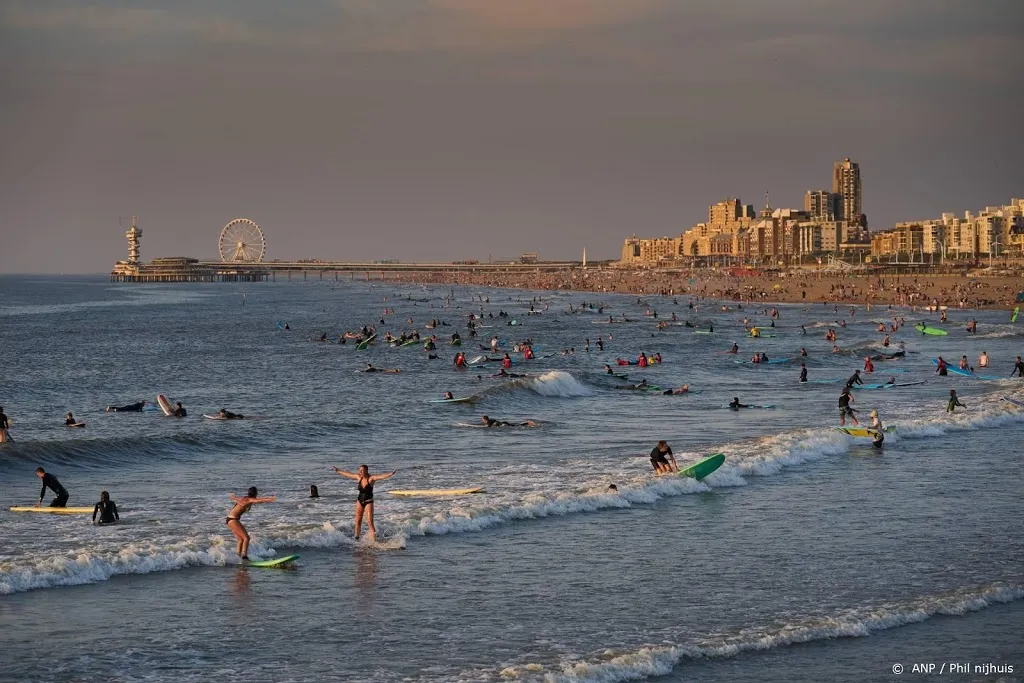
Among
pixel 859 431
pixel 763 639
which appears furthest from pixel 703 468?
pixel 763 639

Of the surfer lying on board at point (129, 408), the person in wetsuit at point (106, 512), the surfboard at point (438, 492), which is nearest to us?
the person in wetsuit at point (106, 512)

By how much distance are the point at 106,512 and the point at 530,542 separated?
7.49 meters

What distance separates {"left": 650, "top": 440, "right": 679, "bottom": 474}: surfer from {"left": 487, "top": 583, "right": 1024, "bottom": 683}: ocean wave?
9167 millimetres

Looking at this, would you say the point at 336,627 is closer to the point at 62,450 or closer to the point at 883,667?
the point at 883,667

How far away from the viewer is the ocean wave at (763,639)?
12742mm

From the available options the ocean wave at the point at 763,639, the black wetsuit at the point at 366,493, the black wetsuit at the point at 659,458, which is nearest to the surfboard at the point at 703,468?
the black wetsuit at the point at 659,458

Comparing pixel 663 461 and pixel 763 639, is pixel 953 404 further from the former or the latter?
pixel 763 639

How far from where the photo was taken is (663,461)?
2431 centimetres

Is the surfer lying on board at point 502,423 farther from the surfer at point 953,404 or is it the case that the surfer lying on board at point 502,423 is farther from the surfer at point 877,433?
the surfer at point 953,404

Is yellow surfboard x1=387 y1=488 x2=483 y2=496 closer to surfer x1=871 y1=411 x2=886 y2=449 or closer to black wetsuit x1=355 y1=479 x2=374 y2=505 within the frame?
black wetsuit x1=355 y1=479 x2=374 y2=505

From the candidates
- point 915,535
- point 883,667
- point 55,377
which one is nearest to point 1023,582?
point 915,535

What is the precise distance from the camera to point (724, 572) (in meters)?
16.8

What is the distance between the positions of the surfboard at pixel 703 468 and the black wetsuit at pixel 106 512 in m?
11.0

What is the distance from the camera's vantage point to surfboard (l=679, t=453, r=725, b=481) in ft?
78.6
